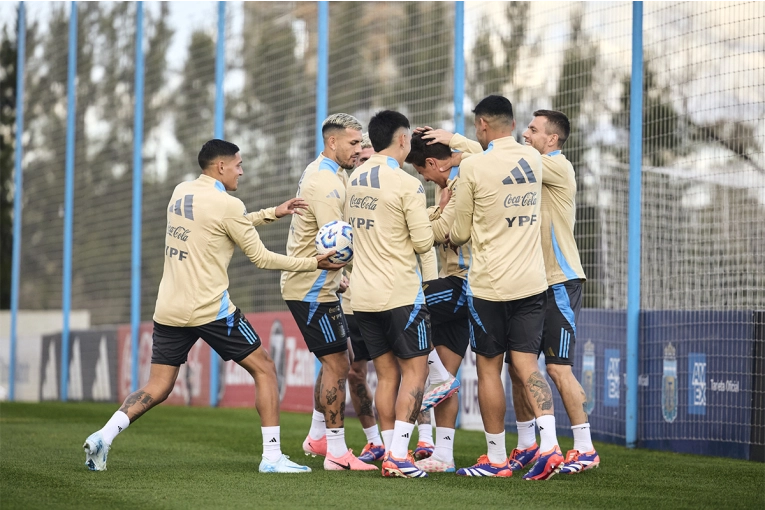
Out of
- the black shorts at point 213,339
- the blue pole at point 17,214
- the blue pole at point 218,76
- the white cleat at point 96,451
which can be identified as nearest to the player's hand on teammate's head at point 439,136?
the black shorts at point 213,339

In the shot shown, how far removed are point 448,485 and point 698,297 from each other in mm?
3687

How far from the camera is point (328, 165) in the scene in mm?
7133

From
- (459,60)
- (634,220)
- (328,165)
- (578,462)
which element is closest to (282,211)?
(328,165)

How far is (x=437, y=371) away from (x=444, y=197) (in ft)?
3.78

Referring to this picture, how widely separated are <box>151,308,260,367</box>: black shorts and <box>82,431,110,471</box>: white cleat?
60 centimetres

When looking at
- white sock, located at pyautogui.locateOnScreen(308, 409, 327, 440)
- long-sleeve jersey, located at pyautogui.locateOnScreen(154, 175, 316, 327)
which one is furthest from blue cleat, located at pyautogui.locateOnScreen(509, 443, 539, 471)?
long-sleeve jersey, located at pyautogui.locateOnScreen(154, 175, 316, 327)

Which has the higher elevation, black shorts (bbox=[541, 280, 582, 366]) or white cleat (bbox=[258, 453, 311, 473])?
black shorts (bbox=[541, 280, 582, 366])

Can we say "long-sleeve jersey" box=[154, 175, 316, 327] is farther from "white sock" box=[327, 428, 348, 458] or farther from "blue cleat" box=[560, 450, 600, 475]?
"blue cleat" box=[560, 450, 600, 475]

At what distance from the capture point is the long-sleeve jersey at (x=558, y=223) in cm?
673

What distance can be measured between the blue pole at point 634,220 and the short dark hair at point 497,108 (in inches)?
120

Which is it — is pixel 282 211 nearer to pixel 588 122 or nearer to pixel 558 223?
pixel 558 223

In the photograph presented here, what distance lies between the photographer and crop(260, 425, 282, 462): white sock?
676 cm

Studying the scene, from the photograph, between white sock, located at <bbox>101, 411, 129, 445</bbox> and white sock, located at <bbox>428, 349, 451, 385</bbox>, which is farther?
white sock, located at <bbox>428, 349, 451, 385</bbox>

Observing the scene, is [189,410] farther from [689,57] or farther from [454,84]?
[689,57]
